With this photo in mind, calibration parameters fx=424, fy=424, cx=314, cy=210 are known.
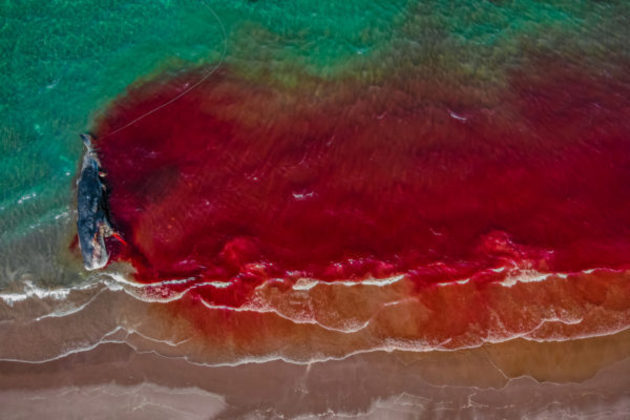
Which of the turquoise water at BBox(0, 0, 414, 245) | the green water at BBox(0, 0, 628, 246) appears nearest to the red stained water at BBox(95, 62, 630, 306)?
the green water at BBox(0, 0, 628, 246)

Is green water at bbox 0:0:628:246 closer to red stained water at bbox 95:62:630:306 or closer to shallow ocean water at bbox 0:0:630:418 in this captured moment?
shallow ocean water at bbox 0:0:630:418

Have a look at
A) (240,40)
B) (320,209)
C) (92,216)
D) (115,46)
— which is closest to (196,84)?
(240,40)

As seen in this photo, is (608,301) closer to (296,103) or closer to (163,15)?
(296,103)

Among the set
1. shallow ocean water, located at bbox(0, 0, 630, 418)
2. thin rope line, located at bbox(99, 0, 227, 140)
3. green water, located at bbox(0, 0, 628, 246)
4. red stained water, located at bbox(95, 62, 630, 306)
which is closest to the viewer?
shallow ocean water, located at bbox(0, 0, 630, 418)

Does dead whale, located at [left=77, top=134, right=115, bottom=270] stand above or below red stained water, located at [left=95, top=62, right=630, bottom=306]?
below

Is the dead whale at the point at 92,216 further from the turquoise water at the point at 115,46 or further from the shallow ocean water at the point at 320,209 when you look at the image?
the turquoise water at the point at 115,46

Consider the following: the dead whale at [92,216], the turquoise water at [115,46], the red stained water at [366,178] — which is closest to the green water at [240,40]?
the turquoise water at [115,46]

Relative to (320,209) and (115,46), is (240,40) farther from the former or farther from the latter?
(320,209)
